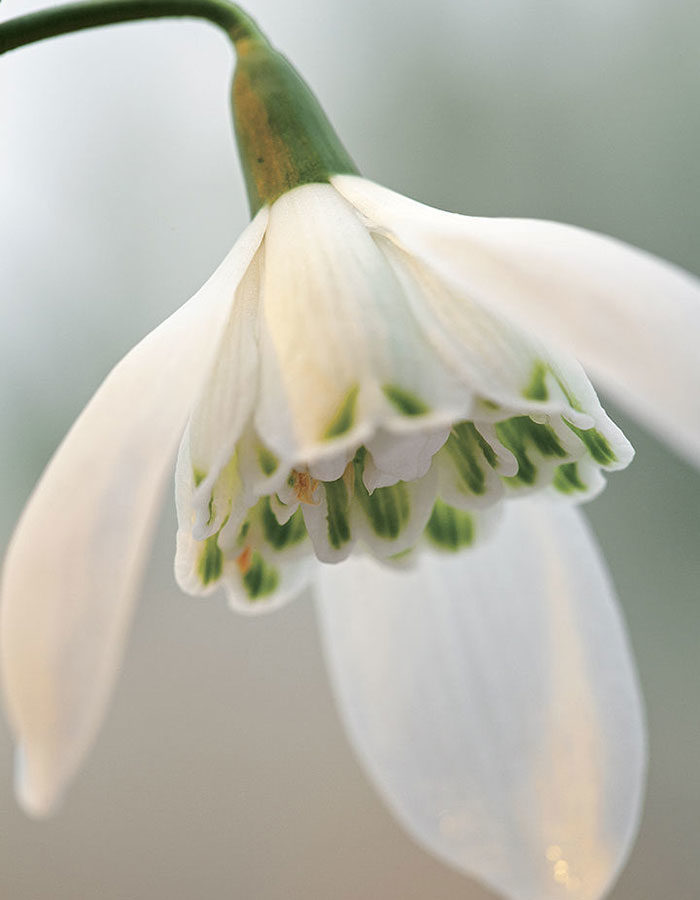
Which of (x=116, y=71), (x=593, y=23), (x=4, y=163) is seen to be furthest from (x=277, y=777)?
(x=593, y=23)

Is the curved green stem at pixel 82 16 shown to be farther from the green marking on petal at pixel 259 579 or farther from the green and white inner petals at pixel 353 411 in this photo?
the green marking on petal at pixel 259 579

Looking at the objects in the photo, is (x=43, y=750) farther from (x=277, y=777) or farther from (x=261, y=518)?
(x=277, y=777)

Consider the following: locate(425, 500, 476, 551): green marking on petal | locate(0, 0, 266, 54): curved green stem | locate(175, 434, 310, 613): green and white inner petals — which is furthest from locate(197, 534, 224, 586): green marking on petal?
locate(0, 0, 266, 54): curved green stem

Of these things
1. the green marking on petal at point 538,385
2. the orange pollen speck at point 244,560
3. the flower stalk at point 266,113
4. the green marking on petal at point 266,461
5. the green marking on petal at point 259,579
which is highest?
the flower stalk at point 266,113

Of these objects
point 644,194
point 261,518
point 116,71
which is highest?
point 116,71

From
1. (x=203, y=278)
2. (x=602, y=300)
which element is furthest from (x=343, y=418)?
(x=203, y=278)

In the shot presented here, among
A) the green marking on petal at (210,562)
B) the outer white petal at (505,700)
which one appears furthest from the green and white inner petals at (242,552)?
the outer white petal at (505,700)

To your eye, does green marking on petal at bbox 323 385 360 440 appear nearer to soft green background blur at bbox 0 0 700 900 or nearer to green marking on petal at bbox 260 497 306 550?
green marking on petal at bbox 260 497 306 550
